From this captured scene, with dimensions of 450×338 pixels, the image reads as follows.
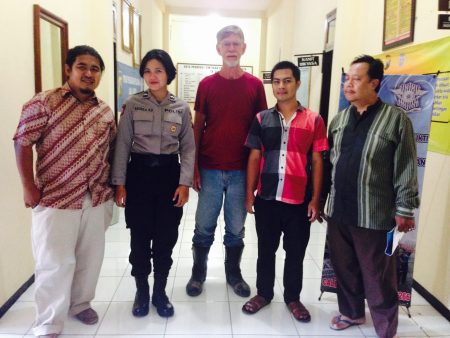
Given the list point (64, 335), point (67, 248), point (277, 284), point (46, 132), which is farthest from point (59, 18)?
point (277, 284)

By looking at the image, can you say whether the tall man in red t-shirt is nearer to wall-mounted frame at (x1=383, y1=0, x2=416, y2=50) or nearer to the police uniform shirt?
the police uniform shirt

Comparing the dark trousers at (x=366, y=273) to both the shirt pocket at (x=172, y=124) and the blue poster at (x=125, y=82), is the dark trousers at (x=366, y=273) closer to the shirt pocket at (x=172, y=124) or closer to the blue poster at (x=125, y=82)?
the shirt pocket at (x=172, y=124)

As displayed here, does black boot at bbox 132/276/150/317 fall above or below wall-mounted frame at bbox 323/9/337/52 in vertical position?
below

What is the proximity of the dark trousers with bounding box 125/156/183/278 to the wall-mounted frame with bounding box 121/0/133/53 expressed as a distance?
8.09 ft

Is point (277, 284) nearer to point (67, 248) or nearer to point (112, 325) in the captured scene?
point (112, 325)

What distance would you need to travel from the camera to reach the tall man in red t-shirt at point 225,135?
2092 millimetres

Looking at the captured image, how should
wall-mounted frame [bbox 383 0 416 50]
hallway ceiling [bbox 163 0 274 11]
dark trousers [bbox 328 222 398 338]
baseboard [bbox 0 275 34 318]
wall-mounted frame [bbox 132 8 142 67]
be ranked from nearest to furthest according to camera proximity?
1. dark trousers [bbox 328 222 398 338]
2. baseboard [bbox 0 275 34 318]
3. wall-mounted frame [bbox 383 0 416 50]
4. wall-mounted frame [bbox 132 8 142 67]
5. hallway ceiling [bbox 163 0 274 11]

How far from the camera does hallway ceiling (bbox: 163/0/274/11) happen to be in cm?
592

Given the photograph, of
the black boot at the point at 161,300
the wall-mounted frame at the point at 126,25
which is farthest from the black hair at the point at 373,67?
the wall-mounted frame at the point at 126,25

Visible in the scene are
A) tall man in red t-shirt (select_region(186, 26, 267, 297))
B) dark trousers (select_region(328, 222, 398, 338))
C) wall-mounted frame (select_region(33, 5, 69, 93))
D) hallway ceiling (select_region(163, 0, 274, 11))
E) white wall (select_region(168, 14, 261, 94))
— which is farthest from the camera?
white wall (select_region(168, 14, 261, 94))

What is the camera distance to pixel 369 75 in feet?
5.49

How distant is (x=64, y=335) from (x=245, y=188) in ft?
3.94

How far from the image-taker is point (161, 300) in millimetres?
2051

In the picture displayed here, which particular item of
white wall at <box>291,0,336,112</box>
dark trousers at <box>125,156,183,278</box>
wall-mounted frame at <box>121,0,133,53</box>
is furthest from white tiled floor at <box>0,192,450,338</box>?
wall-mounted frame at <box>121,0,133,53</box>
